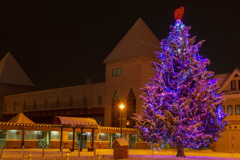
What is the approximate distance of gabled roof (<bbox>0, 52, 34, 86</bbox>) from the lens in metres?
80.6

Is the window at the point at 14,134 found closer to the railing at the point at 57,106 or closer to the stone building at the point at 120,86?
the stone building at the point at 120,86

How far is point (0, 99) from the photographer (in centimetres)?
8169

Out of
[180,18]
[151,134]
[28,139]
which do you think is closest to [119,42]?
[28,139]

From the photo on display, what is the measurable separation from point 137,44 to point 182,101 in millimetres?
29524

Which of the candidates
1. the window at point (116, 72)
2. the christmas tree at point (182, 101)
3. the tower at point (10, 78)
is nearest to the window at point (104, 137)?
the window at point (116, 72)

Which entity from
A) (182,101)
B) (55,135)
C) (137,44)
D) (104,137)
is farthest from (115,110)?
(182,101)

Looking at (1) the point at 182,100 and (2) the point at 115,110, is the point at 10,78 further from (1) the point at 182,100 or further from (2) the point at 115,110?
(1) the point at 182,100

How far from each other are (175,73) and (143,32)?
2918 cm

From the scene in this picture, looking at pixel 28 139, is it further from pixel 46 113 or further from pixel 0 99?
pixel 0 99

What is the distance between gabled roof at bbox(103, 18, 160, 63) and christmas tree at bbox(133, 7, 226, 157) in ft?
83.9

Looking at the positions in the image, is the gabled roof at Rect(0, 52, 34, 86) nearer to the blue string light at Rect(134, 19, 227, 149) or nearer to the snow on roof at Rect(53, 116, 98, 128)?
the snow on roof at Rect(53, 116, 98, 128)

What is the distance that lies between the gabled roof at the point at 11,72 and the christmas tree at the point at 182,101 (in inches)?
2264

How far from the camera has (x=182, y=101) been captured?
27.8m

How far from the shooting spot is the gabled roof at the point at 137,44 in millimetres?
56000
